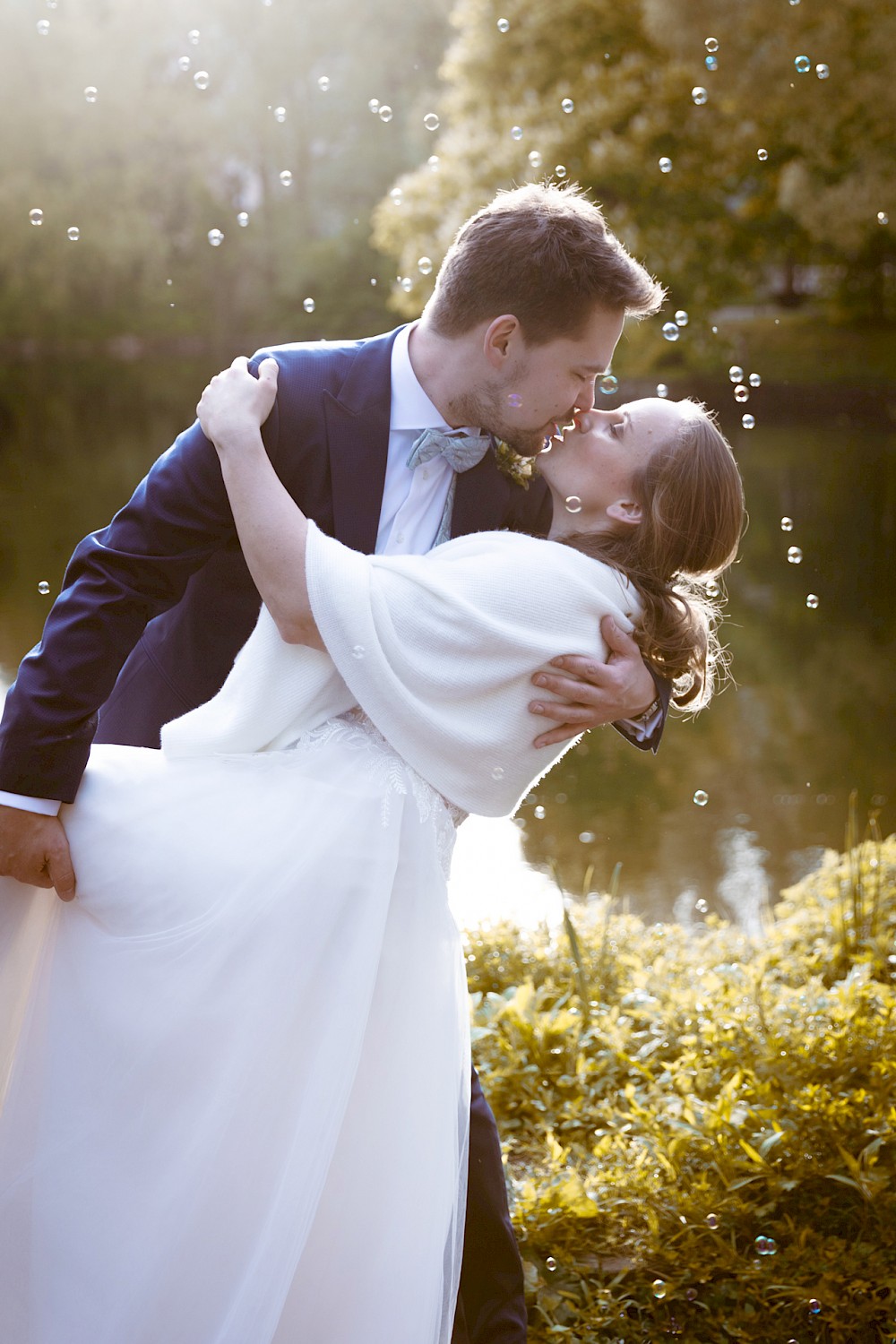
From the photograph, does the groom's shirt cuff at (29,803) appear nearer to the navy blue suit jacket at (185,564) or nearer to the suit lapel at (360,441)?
the navy blue suit jacket at (185,564)

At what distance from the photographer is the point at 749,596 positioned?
1333cm

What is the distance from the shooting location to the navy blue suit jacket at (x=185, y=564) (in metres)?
1.79

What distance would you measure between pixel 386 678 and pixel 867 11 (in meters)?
13.1

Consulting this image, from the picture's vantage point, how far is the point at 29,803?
1.79m

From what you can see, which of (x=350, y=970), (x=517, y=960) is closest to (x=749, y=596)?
(x=517, y=960)

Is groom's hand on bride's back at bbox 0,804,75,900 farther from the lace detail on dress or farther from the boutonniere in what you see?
the boutonniere

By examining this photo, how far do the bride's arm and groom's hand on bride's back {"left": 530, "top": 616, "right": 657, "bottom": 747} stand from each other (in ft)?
1.21

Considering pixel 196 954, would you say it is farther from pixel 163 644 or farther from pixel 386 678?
pixel 163 644

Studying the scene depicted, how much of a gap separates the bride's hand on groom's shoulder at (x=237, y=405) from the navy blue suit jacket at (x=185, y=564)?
47 millimetres

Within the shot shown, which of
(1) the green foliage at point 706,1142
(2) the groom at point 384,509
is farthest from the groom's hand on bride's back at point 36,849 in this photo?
(1) the green foliage at point 706,1142

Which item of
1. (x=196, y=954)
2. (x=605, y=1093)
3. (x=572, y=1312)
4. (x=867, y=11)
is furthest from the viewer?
A: (x=867, y=11)

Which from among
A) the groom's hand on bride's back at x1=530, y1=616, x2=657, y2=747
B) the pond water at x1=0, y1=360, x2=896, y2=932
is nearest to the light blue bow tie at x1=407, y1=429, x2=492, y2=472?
the groom's hand on bride's back at x1=530, y1=616, x2=657, y2=747

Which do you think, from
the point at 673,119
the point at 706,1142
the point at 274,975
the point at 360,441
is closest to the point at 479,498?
the point at 360,441

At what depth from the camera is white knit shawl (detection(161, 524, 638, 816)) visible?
181cm
